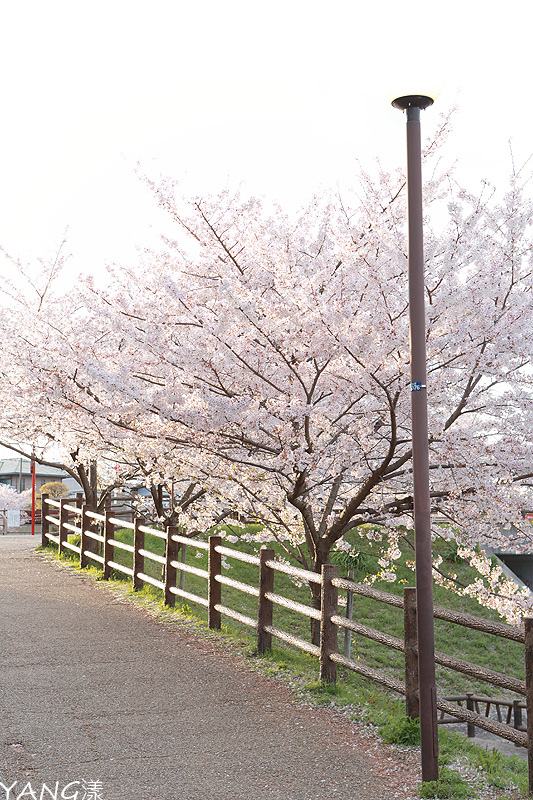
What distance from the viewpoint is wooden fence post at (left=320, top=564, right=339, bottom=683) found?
21.6 feet

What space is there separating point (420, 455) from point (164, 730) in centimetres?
289

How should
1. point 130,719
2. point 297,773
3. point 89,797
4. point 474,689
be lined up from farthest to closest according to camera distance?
point 474,689 < point 130,719 < point 297,773 < point 89,797

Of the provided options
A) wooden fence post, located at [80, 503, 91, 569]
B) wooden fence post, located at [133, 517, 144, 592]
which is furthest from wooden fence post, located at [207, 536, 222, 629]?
wooden fence post, located at [80, 503, 91, 569]

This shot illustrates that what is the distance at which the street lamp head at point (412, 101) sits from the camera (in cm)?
463

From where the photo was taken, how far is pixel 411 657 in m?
5.44

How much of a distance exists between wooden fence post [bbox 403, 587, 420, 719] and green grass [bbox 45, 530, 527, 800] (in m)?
0.12

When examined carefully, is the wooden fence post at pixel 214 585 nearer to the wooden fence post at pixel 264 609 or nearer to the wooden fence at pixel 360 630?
the wooden fence at pixel 360 630

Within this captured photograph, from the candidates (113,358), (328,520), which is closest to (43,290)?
(113,358)

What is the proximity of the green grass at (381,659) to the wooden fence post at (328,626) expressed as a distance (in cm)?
14

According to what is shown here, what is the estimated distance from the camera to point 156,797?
4.29 meters

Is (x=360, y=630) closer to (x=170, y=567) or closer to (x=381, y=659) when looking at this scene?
(x=170, y=567)

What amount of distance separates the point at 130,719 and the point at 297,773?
1.64 meters

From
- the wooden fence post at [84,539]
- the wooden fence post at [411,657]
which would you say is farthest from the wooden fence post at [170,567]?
the wooden fence post at [411,657]

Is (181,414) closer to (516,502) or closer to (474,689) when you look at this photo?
(516,502)
